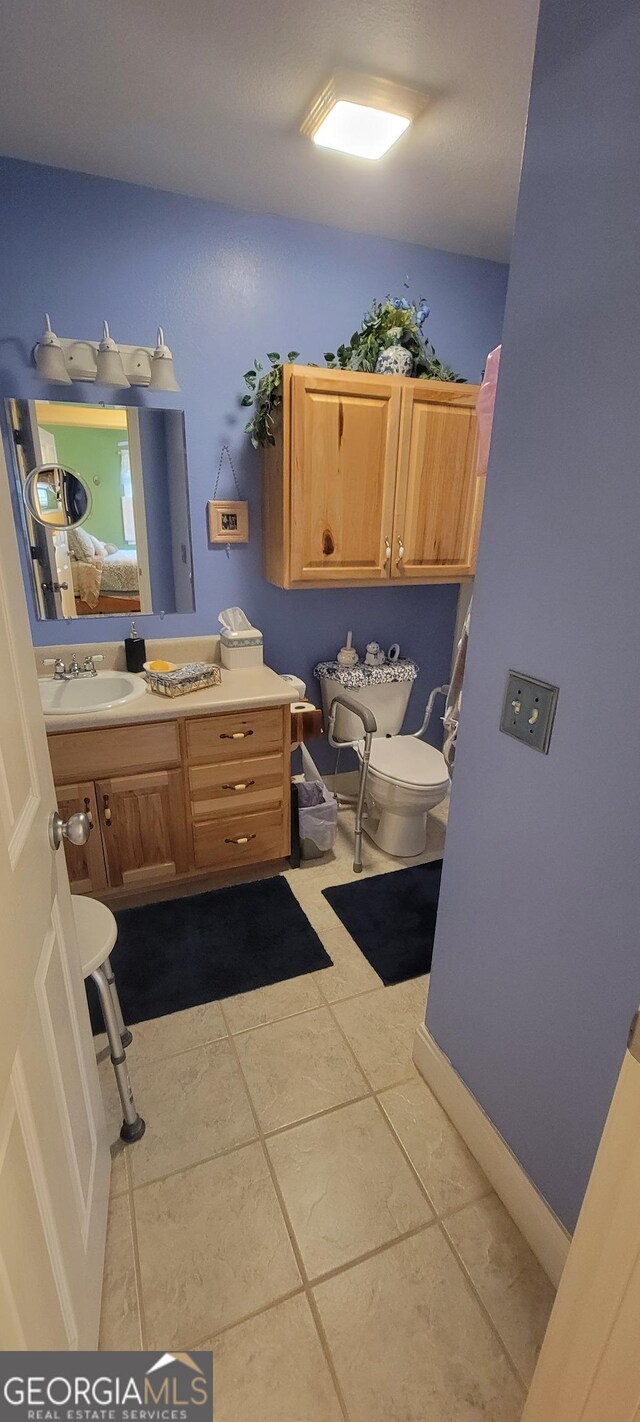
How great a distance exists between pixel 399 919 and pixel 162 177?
8.67 feet

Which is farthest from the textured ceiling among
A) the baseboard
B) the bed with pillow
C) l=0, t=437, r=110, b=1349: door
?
the baseboard

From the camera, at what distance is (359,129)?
1.58 m

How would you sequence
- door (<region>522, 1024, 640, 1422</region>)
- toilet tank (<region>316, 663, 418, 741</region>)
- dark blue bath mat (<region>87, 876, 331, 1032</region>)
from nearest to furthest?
door (<region>522, 1024, 640, 1422</region>) < dark blue bath mat (<region>87, 876, 331, 1032</region>) < toilet tank (<region>316, 663, 418, 741</region>)

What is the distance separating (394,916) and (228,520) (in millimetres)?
1674

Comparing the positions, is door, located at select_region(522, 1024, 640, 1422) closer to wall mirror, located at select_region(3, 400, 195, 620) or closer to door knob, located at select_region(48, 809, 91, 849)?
door knob, located at select_region(48, 809, 91, 849)

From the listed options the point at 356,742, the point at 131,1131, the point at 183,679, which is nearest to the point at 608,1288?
the point at 131,1131

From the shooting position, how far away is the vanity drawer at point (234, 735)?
2.01 metres

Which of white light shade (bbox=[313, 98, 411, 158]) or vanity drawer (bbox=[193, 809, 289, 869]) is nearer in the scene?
white light shade (bbox=[313, 98, 411, 158])

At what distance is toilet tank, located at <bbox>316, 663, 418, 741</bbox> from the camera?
257 cm

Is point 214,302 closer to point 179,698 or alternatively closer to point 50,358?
point 50,358

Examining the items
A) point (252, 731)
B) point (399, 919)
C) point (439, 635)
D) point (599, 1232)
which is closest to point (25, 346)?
point (252, 731)

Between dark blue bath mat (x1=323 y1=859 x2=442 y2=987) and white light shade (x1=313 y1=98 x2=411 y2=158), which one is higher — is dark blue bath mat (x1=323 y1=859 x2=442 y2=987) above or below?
below

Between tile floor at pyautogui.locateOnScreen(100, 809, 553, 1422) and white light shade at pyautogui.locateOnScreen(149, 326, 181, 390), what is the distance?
2080 millimetres
